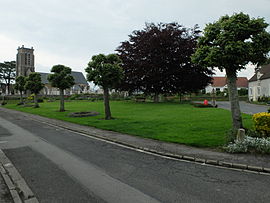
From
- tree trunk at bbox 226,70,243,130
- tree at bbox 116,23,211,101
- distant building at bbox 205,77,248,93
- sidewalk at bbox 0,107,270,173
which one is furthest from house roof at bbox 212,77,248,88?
sidewalk at bbox 0,107,270,173

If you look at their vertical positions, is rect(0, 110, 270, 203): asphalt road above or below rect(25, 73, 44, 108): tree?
below

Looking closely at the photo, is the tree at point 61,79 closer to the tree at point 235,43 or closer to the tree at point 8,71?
the tree at point 235,43

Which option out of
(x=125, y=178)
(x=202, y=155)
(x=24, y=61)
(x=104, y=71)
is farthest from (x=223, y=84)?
(x=24, y=61)

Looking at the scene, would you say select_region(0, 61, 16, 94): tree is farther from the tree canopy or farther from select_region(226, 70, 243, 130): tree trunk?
select_region(226, 70, 243, 130): tree trunk

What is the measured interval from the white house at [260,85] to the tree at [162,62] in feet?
53.6

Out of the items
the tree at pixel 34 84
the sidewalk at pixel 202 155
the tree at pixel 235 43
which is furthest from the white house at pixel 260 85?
the tree at pixel 34 84

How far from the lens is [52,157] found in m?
7.22

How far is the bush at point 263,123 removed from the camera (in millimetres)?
8086

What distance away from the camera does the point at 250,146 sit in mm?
7395

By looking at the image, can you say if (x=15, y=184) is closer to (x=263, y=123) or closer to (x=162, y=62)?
(x=263, y=123)

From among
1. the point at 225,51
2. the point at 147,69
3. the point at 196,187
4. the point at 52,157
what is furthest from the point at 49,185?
the point at 147,69

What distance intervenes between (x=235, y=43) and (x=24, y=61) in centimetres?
10119

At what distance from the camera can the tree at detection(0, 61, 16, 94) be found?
86.7m

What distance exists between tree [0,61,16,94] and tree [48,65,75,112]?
75896 millimetres
